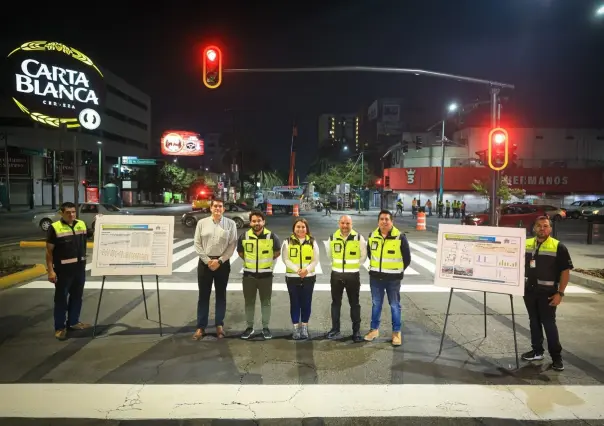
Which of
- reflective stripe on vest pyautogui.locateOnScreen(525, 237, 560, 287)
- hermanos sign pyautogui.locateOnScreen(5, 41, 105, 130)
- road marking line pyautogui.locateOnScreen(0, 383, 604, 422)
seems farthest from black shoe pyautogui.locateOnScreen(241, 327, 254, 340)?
hermanos sign pyautogui.locateOnScreen(5, 41, 105, 130)

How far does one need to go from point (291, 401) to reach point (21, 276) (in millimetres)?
8474

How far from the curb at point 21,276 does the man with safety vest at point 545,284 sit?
33.0 ft

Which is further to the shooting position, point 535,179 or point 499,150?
point 535,179

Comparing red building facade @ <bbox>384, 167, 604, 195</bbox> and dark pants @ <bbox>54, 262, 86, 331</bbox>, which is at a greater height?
red building facade @ <bbox>384, 167, 604, 195</bbox>

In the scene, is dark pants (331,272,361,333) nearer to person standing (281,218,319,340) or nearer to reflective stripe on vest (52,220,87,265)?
person standing (281,218,319,340)

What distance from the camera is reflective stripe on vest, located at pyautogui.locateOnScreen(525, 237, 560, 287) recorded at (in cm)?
524

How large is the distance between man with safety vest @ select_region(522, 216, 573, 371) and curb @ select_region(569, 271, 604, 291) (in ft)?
18.1

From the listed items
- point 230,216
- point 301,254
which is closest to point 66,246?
point 301,254

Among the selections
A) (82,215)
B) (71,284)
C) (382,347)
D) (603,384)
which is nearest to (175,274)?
(71,284)

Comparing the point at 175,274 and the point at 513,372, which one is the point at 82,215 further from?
the point at 513,372

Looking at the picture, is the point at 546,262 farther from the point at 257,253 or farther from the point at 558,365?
the point at 257,253

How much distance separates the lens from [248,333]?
6.18 m

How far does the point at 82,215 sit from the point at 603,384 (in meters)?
21.3

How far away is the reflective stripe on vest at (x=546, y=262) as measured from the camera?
17.2ft
